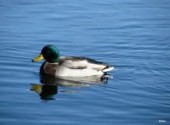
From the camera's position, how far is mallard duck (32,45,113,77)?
16672mm

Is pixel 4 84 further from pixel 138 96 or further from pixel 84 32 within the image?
pixel 84 32

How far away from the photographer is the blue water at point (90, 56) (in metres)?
13.3

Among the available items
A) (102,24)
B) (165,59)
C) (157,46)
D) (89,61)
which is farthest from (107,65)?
(102,24)

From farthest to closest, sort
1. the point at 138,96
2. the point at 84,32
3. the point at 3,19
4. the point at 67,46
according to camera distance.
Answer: the point at 3,19 < the point at 84,32 < the point at 67,46 < the point at 138,96

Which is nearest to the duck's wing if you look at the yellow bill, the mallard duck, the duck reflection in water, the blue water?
the mallard duck

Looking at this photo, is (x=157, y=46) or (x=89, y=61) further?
(x=157, y=46)

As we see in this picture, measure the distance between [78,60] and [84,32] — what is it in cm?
425

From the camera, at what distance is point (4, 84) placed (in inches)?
608

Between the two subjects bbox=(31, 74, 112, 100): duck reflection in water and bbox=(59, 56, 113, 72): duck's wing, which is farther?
bbox=(59, 56, 113, 72): duck's wing

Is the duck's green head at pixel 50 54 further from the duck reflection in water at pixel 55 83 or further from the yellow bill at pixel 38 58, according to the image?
the duck reflection in water at pixel 55 83

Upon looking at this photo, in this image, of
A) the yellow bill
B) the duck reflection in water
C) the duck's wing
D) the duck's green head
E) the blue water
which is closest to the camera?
the blue water

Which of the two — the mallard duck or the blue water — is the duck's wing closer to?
the mallard duck

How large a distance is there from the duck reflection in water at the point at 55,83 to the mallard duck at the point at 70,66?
0.53 feet

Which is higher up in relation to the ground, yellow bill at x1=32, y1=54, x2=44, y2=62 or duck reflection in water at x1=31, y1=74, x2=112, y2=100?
yellow bill at x1=32, y1=54, x2=44, y2=62
